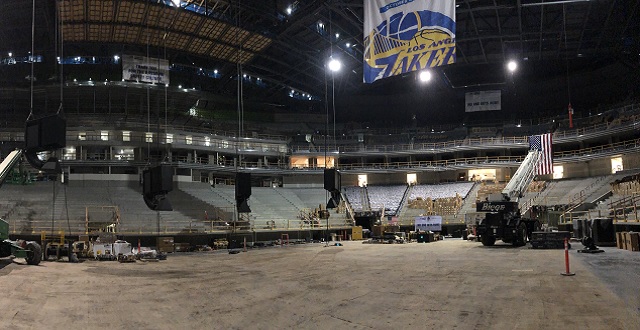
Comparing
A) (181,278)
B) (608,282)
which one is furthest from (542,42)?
(181,278)

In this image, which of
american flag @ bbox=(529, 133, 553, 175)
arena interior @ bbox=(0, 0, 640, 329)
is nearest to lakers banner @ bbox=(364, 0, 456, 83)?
arena interior @ bbox=(0, 0, 640, 329)

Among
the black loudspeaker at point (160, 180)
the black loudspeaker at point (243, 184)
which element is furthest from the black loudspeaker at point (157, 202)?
the black loudspeaker at point (243, 184)

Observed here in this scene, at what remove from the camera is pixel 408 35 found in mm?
20312

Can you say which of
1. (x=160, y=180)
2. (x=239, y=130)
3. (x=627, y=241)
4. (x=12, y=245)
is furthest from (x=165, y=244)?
(x=627, y=241)

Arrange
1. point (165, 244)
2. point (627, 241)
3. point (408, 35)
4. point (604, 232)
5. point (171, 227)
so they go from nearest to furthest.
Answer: point (627, 241), point (408, 35), point (604, 232), point (165, 244), point (171, 227)

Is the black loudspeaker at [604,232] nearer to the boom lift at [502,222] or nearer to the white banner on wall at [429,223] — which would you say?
the boom lift at [502,222]

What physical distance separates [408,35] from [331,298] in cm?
1379

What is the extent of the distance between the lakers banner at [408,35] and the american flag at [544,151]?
22.3 metres

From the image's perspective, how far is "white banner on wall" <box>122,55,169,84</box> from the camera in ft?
145

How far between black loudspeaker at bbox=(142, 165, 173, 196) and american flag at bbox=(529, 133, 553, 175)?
30767 mm

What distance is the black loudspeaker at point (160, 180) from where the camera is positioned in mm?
18172

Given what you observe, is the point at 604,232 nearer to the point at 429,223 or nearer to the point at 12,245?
the point at 429,223

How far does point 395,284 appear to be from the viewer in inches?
467

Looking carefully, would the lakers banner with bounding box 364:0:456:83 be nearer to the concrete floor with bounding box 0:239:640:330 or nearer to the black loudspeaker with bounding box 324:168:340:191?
the black loudspeaker with bounding box 324:168:340:191
